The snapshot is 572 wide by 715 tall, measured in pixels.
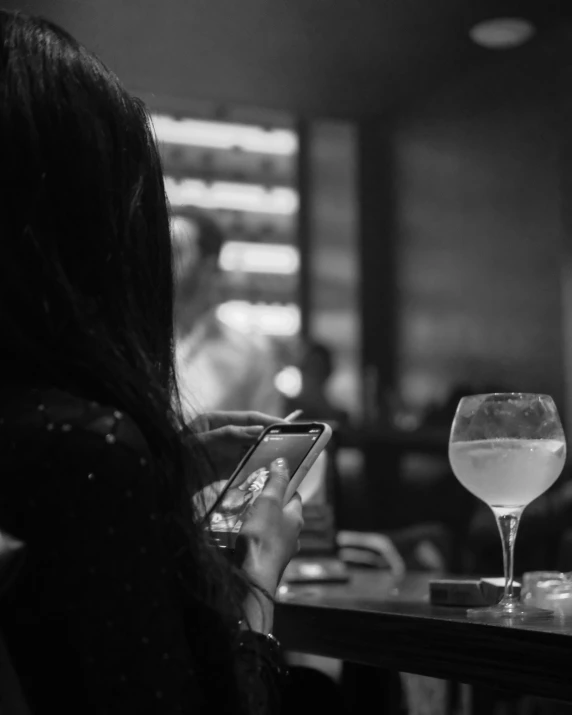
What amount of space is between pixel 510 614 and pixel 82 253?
499 mm

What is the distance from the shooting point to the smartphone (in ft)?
3.27

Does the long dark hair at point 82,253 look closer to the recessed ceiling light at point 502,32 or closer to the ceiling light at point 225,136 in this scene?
the recessed ceiling light at point 502,32

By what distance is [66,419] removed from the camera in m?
0.80

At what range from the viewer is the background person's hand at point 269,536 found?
923 millimetres

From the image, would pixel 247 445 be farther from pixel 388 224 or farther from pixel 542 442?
pixel 388 224

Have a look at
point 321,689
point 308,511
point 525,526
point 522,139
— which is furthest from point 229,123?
point 321,689

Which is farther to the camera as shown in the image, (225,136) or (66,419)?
(225,136)

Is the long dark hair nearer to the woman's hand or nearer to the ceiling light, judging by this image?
the woman's hand

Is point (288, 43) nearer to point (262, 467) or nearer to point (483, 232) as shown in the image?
point (483, 232)

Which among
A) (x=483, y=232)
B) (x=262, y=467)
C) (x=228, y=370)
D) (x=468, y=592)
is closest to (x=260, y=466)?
(x=262, y=467)

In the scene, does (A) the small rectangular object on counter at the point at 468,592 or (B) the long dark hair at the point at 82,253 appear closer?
(B) the long dark hair at the point at 82,253

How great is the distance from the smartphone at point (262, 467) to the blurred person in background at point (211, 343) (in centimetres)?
209

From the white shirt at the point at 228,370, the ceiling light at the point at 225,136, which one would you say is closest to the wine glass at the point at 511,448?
the white shirt at the point at 228,370

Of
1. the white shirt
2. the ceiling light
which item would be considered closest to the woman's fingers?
the white shirt
